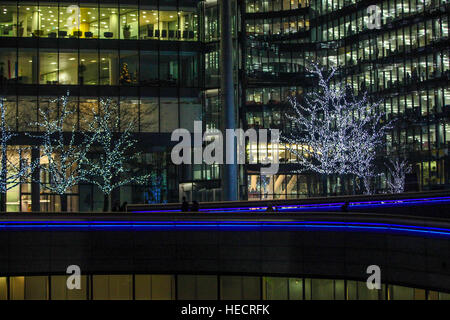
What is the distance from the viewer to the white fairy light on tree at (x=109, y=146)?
4491cm

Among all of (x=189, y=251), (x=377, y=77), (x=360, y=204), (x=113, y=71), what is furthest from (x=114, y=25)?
(x=377, y=77)

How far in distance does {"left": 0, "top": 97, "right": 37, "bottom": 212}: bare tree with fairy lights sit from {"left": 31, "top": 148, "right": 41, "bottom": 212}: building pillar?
1.37 ft

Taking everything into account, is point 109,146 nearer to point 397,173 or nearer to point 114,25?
point 114,25

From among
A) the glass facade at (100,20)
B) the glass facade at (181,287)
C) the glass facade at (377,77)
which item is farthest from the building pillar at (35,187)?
the glass facade at (377,77)

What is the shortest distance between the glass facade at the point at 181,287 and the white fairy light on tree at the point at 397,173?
132 feet

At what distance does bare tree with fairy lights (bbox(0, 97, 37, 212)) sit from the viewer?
41531mm

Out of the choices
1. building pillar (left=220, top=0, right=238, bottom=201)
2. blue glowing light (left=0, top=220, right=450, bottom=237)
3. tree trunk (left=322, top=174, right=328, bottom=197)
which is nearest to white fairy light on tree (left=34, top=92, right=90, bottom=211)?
building pillar (left=220, top=0, right=238, bottom=201)

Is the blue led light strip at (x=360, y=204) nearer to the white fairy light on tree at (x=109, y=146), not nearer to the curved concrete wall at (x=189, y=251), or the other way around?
the curved concrete wall at (x=189, y=251)

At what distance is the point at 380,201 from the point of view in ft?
107

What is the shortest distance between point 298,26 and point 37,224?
6858 cm

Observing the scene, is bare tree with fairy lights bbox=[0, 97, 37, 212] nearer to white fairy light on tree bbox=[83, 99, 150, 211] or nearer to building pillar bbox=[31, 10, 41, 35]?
white fairy light on tree bbox=[83, 99, 150, 211]

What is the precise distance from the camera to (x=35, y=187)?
47.4 m

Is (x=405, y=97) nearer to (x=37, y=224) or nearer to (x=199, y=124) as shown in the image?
(x=199, y=124)
